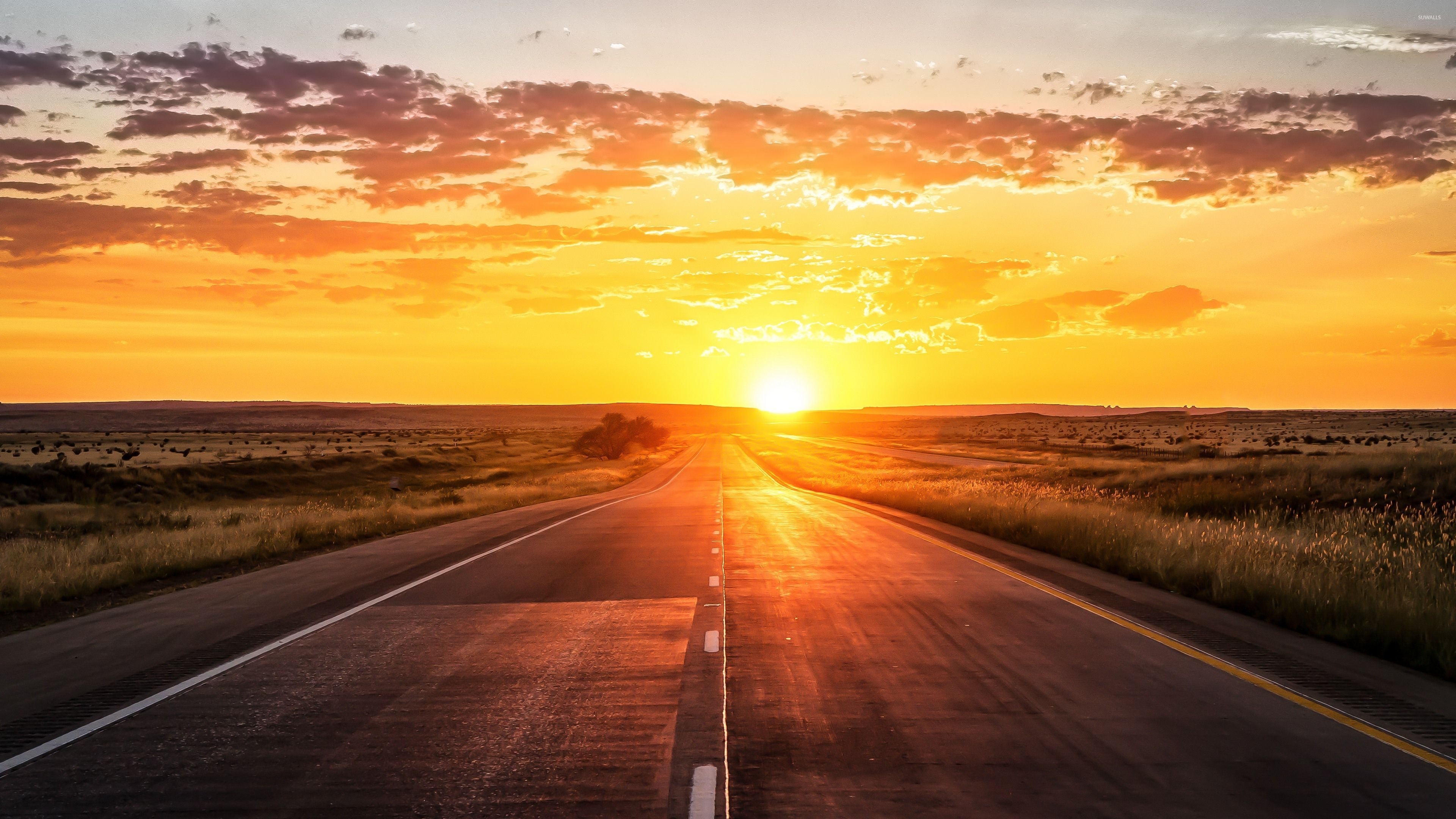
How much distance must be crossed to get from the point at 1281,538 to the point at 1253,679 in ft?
31.5

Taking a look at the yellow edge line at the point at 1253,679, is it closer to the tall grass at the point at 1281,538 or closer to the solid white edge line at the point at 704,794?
the tall grass at the point at 1281,538

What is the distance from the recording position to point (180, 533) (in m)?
22.2

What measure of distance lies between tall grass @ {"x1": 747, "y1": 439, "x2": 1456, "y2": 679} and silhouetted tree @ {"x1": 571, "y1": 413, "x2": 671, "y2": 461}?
2653 inches

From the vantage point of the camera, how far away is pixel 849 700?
723 cm

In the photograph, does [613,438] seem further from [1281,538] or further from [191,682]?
[191,682]

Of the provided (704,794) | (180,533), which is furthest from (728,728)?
(180,533)

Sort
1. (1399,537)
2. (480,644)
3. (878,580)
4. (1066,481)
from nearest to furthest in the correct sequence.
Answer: (480,644) < (878,580) < (1399,537) < (1066,481)

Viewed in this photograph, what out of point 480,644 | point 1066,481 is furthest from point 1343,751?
point 1066,481

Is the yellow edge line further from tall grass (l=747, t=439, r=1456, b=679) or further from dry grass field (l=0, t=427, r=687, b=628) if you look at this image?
dry grass field (l=0, t=427, r=687, b=628)

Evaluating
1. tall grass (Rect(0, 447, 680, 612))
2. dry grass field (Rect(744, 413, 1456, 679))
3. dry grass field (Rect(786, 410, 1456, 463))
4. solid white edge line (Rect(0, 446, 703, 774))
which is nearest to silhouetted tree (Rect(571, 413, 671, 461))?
dry grass field (Rect(786, 410, 1456, 463))

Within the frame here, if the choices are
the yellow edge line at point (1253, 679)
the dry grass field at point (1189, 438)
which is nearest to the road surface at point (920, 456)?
the dry grass field at point (1189, 438)

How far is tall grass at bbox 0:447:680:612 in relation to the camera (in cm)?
1448

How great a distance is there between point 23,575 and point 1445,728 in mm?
17183

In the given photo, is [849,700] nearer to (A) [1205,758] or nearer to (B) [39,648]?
(A) [1205,758]
